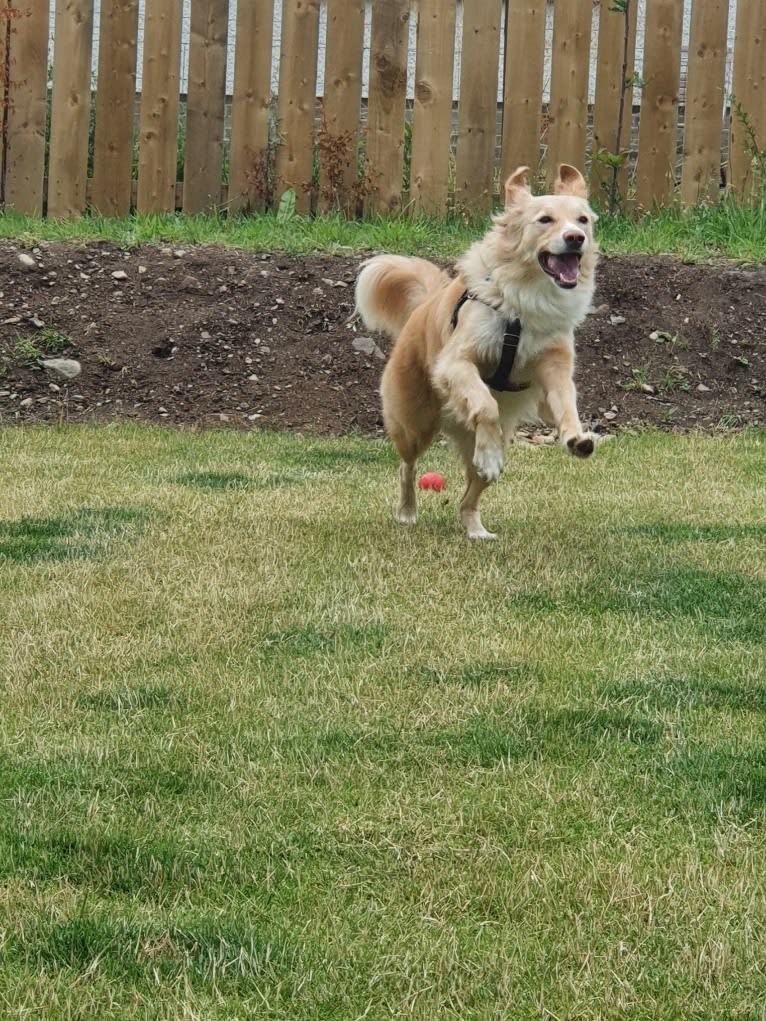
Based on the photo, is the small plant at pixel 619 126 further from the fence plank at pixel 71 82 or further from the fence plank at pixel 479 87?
the fence plank at pixel 71 82

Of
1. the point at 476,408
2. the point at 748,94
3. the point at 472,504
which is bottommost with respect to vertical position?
the point at 472,504

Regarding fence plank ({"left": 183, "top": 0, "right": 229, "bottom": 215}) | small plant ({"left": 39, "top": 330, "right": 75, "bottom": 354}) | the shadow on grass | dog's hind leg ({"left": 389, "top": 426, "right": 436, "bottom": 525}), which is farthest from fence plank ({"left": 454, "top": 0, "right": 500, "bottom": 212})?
the shadow on grass

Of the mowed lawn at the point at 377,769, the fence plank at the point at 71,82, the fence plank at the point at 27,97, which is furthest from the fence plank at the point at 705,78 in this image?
the mowed lawn at the point at 377,769

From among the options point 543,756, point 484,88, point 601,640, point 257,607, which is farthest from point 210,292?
point 543,756

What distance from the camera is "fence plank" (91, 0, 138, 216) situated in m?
9.70

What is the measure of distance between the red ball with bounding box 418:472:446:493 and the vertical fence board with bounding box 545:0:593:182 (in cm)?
349

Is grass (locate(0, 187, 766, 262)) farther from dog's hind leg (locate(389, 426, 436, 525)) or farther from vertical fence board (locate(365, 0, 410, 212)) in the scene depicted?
dog's hind leg (locate(389, 426, 436, 525))

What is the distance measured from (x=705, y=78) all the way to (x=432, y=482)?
437 cm

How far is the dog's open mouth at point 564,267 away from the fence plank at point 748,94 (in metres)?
4.83

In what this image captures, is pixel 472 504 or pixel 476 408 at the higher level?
pixel 476 408

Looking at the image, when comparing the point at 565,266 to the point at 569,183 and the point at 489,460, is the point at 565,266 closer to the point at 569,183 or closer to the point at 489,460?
the point at 569,183

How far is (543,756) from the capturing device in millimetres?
3229

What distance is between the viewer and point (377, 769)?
3.14 metres

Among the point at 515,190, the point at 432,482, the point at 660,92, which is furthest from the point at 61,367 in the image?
the point at 660,92
